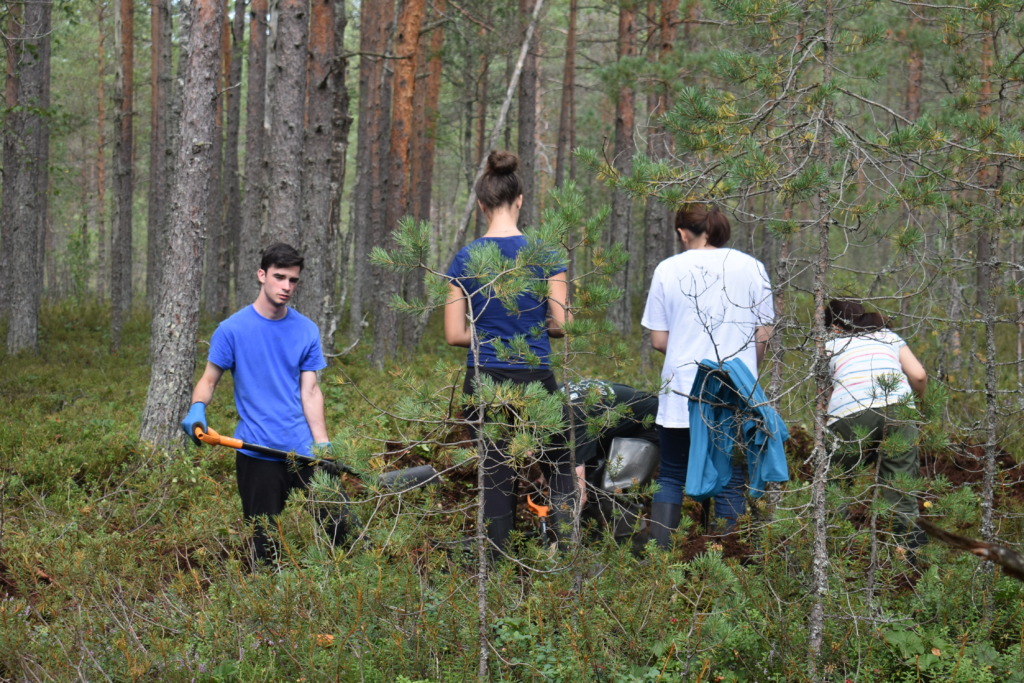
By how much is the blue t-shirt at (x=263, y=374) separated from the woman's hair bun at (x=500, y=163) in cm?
152

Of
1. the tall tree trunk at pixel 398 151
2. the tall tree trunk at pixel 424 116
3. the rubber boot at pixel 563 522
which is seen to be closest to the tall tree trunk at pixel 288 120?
the tall tree trunk at pixel 398 151

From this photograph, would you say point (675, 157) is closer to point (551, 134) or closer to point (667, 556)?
point (667, 556)

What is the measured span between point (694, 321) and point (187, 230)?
16.1 ft

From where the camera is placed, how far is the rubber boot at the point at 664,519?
4406 mm

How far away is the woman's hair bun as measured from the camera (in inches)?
150

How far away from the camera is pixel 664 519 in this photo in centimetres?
443

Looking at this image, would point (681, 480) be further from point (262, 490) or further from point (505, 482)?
point (262, 490)

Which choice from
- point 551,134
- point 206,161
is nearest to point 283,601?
point 206,161

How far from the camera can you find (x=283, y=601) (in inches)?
135

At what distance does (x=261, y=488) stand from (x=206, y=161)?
13.3ft

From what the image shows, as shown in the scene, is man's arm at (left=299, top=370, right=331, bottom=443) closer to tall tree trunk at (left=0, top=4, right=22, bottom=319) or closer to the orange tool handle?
the orange tool handle

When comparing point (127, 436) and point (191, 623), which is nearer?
point (191, 623)

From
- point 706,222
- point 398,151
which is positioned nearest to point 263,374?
point 706,222

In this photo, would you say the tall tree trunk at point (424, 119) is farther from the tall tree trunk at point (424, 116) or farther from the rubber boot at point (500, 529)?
the rubber boot at point (500, 529)
